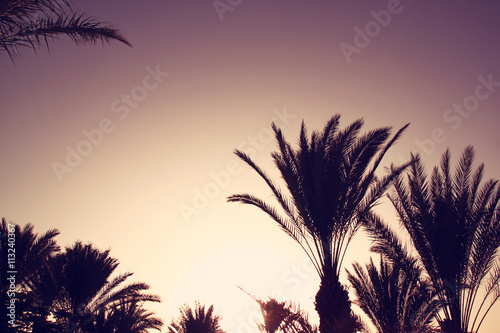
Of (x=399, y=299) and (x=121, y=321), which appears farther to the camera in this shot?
(x=121, y=321)

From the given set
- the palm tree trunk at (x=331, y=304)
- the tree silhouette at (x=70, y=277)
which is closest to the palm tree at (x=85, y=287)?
the tree silhouette at (x=70, y=277)

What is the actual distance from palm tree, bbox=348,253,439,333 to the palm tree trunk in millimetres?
2309

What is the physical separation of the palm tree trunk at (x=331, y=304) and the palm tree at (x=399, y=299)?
2.31 metres

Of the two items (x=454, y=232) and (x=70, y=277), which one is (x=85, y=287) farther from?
(x=454, y=232)

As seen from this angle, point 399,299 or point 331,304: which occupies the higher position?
point 399,299

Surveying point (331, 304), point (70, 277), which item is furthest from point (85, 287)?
point (331, 304)

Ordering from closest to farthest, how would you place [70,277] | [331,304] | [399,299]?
[331,304] < [399,299] < [70,277]

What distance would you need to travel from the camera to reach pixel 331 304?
8672 millimetres

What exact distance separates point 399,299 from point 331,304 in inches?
135

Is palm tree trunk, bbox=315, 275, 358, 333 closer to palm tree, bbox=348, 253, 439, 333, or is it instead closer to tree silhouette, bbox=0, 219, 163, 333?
palm tree, bbox=348, 253, 439, 333

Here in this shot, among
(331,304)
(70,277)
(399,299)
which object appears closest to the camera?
(331,304)

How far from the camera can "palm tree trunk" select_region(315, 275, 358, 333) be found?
8.40 metres

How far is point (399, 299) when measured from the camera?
10.7 meters

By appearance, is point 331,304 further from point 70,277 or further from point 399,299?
point 70,277
